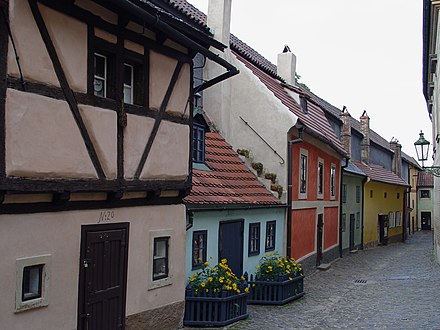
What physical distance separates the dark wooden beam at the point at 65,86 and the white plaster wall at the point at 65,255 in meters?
0.81

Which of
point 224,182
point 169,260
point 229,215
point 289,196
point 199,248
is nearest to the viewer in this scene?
point 169,260

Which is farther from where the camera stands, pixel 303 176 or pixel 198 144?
pixel 303 176

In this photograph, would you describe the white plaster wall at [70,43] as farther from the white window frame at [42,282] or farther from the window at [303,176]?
the window at [303,176]

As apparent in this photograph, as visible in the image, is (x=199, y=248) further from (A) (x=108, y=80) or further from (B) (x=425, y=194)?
(B) (x=425, y=194)

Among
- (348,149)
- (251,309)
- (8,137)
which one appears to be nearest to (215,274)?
(251,309)

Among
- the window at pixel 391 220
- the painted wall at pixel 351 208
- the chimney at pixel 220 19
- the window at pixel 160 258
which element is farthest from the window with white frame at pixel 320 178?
the window at pixel 391 220

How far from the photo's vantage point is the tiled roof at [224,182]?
42.7 feet

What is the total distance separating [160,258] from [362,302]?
6.76 m

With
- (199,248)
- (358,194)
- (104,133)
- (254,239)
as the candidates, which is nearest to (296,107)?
(254,239)

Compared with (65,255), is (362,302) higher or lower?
lower

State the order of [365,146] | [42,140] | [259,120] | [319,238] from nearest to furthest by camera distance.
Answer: [42,140] < [259,120] < [319,238] < [365,146]

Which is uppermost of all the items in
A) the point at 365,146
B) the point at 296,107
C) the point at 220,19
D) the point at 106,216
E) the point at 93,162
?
the point at 220,19

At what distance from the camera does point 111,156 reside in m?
8.72

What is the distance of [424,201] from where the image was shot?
5991 centimetres
